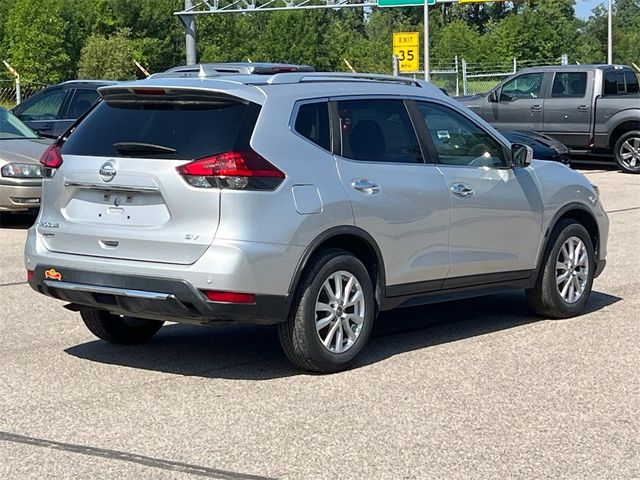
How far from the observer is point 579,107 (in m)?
23.5

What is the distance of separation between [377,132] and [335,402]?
1.93m

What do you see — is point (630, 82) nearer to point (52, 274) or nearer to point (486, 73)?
point (52, 274)

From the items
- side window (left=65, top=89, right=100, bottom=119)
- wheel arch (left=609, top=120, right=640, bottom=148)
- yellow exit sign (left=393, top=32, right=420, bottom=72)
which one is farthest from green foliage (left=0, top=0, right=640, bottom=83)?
side window (left=65, top=89, right=100, bottom=119)

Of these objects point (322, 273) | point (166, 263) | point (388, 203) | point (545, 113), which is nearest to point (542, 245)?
point (388, 203)

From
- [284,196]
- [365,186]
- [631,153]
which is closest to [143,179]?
[284,196]

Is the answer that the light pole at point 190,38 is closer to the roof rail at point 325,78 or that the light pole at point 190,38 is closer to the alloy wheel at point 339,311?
the roof rail at point 325,78

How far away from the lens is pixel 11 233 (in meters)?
14.6

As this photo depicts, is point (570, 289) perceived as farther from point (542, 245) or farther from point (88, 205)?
point (88, 205)

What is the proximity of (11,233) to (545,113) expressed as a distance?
1253 cm

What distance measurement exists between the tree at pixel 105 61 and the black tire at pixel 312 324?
49.5 m

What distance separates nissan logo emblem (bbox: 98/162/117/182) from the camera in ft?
22.7

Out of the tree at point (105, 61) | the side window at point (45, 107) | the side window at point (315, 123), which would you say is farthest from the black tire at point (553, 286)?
the tree at point (105, 61)

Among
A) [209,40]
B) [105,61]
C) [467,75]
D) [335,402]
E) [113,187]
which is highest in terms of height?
[113,187]

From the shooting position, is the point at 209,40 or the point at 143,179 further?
the point at 209,40
